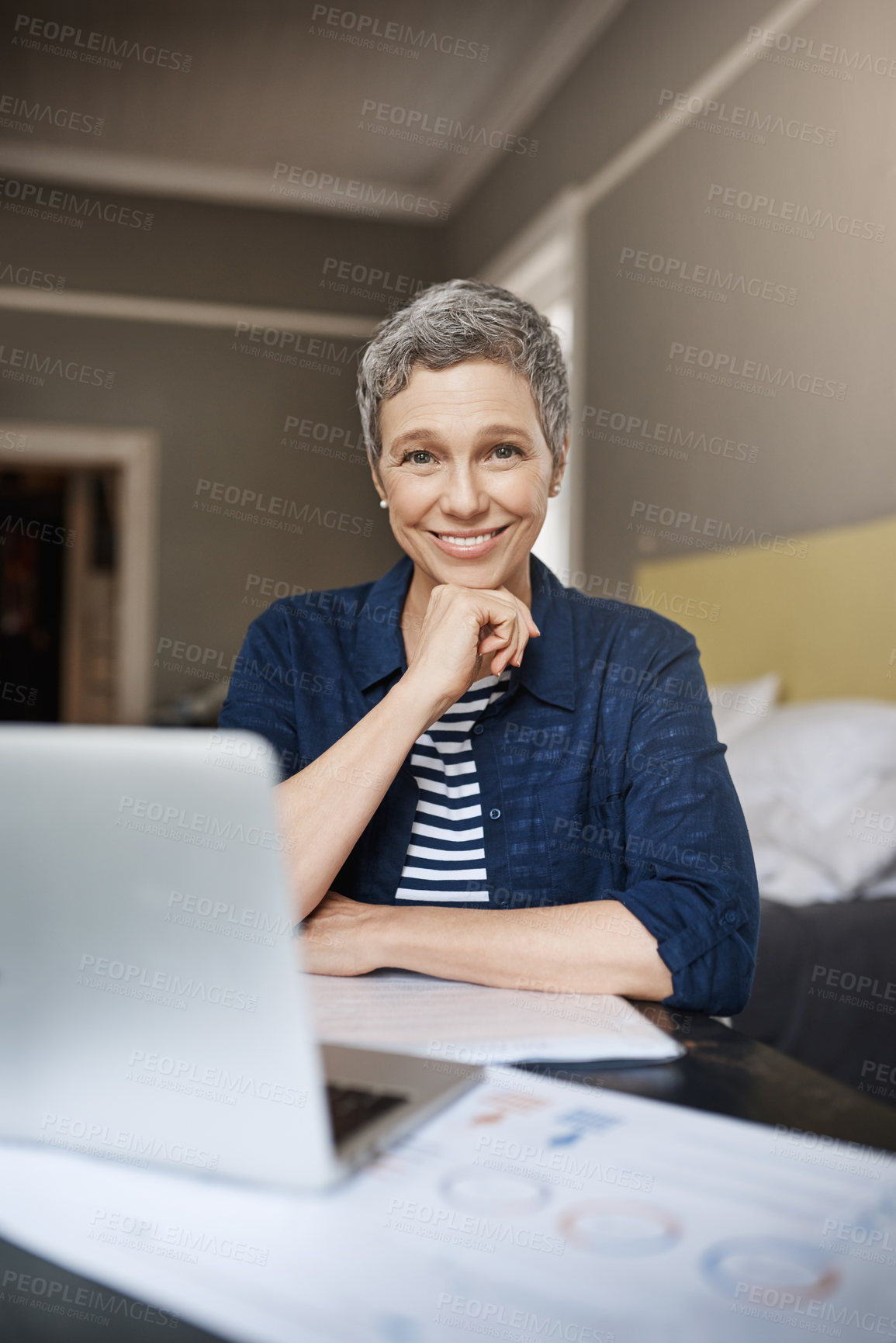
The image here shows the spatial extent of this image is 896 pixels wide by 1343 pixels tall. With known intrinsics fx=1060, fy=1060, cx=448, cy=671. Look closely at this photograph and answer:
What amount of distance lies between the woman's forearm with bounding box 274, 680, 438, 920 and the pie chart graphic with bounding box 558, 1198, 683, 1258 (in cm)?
54

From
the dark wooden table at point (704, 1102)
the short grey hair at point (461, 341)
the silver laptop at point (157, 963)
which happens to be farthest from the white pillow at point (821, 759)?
the silver laptop at point (157, 963)

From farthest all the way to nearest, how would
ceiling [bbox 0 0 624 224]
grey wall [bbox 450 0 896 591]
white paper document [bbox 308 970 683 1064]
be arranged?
ceiling [bbox 0 0 624 224], grey wall [bbox 450 0 896 591], white paper document [bbox 308 970 683 1064]

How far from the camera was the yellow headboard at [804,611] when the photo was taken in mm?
2223

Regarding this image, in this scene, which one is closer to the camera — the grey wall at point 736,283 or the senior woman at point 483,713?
the senior woman at point 483,713

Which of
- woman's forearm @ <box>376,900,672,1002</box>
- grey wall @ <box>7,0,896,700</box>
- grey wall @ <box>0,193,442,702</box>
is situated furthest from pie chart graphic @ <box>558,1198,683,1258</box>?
grey wall @ <box>0,193,442,702</box>

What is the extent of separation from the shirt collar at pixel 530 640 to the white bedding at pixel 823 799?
2.24ft

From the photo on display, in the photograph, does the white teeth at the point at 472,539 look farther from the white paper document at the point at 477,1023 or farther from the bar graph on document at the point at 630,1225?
the bar graph on document at the point at 630,1225

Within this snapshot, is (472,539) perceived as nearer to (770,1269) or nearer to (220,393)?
(770,1269)

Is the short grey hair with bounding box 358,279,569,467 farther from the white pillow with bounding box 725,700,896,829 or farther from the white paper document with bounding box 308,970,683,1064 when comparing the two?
the white pillow with bounding box 725,700,896,829

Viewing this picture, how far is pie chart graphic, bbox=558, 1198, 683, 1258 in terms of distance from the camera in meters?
0.47

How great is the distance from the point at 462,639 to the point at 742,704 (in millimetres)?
1503

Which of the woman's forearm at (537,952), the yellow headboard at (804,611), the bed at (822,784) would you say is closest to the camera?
the woman's forearm at (537,952)

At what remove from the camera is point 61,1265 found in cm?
46

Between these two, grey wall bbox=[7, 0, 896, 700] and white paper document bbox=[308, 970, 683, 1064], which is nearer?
white paper document bbox=[308, 970, 683, 1064]
